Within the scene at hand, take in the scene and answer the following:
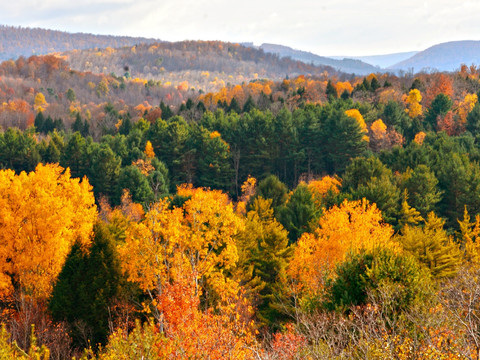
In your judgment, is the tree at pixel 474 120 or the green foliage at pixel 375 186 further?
the tree at pixel 474 120

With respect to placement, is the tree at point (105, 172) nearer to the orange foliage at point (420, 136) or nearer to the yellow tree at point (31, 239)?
the yellow tree at point (31, 239)

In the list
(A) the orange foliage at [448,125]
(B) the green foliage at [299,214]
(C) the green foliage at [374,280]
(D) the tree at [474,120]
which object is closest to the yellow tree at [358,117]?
(A) the orange foliage at [448,125]

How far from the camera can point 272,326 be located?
32.9 m

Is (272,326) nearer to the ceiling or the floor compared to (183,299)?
nearer to the floor

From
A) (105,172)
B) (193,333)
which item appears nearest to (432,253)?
(193,333)

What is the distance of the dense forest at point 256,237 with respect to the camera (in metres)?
17.5

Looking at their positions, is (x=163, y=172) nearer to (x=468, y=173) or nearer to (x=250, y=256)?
(x=250, y=256)

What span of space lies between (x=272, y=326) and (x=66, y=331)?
14.9 metres

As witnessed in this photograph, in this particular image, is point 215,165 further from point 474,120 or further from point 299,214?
point 474,120

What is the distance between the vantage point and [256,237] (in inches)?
1569

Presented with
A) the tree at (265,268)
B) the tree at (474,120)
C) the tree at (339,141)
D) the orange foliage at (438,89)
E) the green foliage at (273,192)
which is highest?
the orange foliage at (438,89)

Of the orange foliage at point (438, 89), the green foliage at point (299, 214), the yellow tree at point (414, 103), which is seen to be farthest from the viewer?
the orange foliage at point (438, 89)

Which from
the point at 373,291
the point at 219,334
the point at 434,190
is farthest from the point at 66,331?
the point at 434,190

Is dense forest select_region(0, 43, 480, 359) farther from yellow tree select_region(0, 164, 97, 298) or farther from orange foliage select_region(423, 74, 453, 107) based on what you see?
orange foliage select_region(423, 74, 453, 107)
